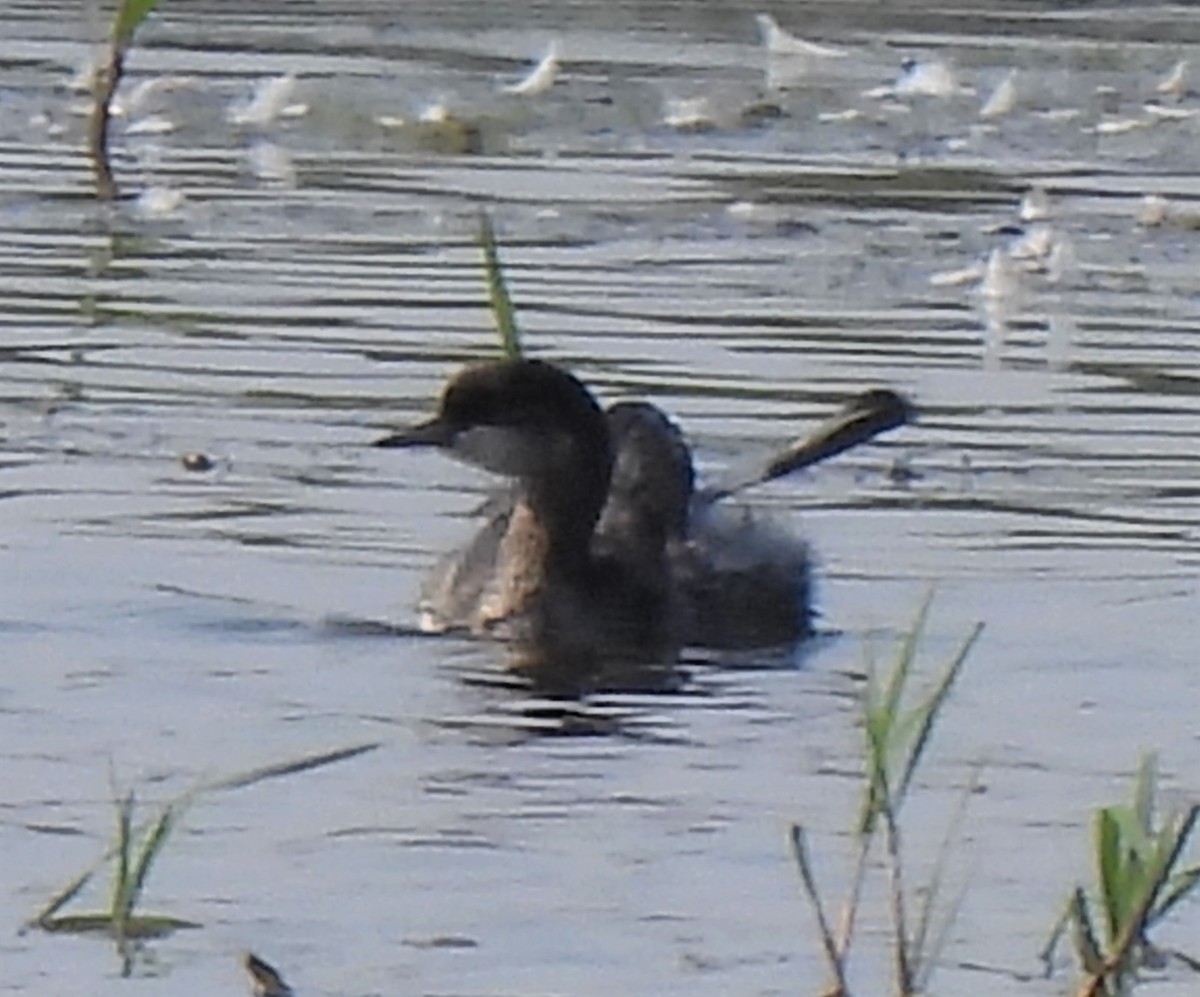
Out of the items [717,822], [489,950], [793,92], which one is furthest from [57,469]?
[793,92]

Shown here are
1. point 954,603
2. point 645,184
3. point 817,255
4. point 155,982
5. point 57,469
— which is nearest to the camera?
point 155,982

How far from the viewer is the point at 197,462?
1155cm

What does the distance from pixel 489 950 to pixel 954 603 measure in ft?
10.3

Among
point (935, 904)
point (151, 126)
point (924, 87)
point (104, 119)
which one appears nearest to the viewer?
point (935, 904)

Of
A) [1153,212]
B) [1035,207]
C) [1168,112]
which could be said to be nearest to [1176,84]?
[1168,112]

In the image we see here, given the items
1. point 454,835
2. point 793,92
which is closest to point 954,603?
point 454,835

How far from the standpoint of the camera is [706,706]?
9570 millimetres

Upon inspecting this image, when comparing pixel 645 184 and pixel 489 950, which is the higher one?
pixel 489 950

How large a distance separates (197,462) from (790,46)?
8600mm

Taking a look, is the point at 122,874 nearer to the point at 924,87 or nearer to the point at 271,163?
the point at 271,163

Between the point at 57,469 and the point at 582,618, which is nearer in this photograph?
the point at 582,618

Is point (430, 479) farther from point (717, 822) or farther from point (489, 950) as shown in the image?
point (489, 950)

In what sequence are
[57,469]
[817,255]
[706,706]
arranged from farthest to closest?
[817,255] < [57,469] < [706,706]

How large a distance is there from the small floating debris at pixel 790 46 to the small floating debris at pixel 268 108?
95.3 inches
